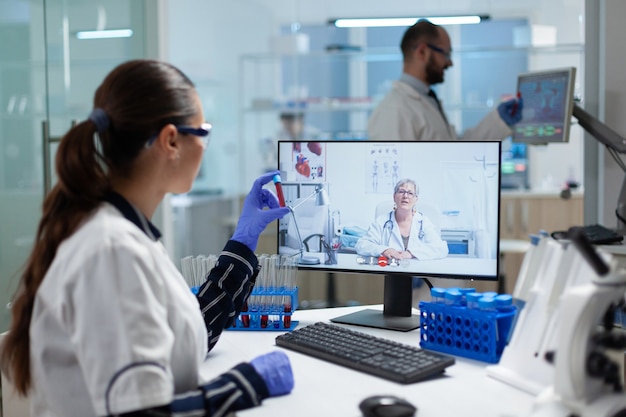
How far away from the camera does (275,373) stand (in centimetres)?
130

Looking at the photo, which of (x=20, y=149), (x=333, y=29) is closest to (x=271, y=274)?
(x=20, y=149)

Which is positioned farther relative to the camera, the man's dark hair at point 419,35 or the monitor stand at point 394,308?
the man's dark hair at point 419,35

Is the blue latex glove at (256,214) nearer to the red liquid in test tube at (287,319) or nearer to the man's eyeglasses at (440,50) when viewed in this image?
the red liquid in test tube at (287,319)

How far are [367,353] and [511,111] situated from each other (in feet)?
5.97

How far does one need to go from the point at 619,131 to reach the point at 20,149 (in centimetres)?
228

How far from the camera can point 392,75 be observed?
21.4 ft

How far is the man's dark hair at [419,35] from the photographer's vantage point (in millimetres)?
3195

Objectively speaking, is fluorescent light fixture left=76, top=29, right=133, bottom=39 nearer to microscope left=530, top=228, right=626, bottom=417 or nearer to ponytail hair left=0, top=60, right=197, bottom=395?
ponytail hair left=0, top=60, right=197, bottom=395

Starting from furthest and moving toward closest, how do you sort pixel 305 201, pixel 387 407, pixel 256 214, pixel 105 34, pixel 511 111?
pixel 105 34, pixel 511 111, pixel 305 201, pixel 256 214, pixel 387 407

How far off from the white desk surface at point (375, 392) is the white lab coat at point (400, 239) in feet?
1.04

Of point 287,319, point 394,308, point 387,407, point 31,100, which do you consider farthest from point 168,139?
point 31,100

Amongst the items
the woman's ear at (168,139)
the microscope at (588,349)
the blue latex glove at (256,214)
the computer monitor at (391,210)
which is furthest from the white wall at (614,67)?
the woman's ear at (168,139)

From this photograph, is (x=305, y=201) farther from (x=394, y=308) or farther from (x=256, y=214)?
(x=394, y=308)

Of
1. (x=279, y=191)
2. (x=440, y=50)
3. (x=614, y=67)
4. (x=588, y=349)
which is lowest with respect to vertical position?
(x=588, y=349)
